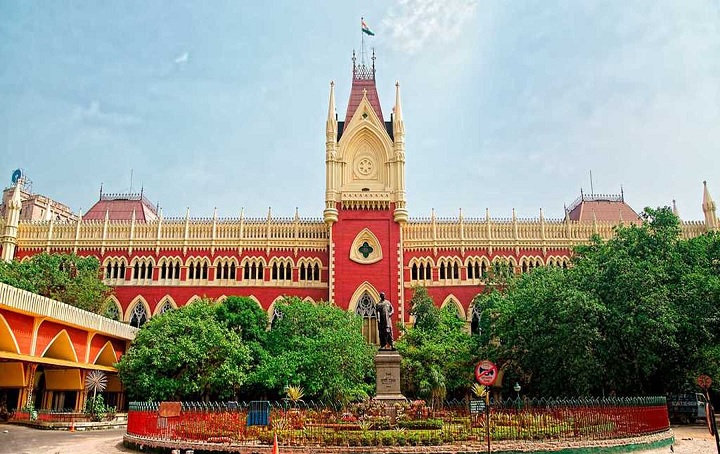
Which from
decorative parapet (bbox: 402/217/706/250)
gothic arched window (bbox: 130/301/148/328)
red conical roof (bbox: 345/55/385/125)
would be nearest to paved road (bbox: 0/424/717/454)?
gothic arched window (bbox: 130/301/148/328)

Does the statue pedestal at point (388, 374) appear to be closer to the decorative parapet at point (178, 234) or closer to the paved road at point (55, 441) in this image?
the paved road at point (55, 441)

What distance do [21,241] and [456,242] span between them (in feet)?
104

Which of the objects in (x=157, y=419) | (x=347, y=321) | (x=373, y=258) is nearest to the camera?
(x=157, y=419)

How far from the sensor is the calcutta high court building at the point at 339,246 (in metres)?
44.5

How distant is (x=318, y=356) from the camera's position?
3403 cm

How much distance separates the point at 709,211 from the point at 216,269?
3598 cm

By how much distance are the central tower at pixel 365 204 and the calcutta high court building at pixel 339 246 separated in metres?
0.07

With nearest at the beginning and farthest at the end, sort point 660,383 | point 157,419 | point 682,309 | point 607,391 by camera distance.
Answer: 1. point 157,419
2. point 682,309
3. point 660,383
4. point 607,391

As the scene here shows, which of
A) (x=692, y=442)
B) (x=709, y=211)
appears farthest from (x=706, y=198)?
(x=692, y=442)

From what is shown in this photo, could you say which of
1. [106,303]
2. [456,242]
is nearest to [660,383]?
[456,242]

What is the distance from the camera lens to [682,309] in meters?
27.4

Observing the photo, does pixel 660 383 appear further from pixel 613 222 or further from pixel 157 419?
pixel 157 419

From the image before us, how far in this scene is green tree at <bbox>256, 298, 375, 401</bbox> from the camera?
33.8m

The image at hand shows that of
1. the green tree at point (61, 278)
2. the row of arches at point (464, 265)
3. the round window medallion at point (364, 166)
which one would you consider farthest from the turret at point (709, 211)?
the green tree at point (61, 278)
